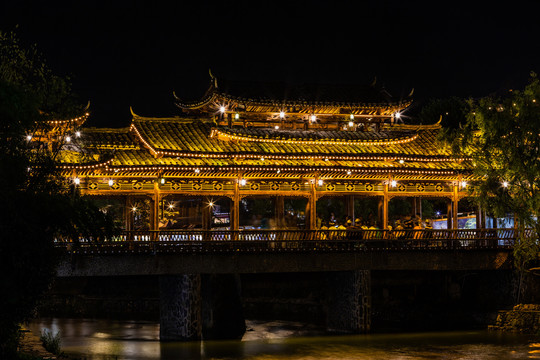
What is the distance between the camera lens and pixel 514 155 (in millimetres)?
27031

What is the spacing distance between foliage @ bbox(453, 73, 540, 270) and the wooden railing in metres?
1.83

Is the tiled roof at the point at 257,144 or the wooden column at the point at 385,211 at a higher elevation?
the tiled roof at the point at 257,144

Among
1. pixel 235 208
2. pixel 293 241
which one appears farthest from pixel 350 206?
pixel 293 241

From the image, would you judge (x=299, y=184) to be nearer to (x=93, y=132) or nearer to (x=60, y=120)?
(x=93, y=132)

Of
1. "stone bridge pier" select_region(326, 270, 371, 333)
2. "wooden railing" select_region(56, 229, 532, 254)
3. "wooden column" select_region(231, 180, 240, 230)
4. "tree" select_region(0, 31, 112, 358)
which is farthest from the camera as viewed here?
"wooden column" select_region(231, 180, 240, 230)

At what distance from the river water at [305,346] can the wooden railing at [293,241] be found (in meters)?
3.34

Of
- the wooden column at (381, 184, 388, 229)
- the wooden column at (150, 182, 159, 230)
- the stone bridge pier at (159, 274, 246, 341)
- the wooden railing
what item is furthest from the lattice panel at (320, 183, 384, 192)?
the wooden column at (150, 182, 159, 230)

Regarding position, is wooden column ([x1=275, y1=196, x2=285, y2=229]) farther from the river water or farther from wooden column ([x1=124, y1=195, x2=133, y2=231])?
wooden column ([x1=124, y1=195, x2=133, y2=231])

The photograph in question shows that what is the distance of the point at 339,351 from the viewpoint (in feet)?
79.6

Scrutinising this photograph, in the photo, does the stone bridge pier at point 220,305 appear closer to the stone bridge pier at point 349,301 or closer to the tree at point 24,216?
the stone bridge pier at point 349,301

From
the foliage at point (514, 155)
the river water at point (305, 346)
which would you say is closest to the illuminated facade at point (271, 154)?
the foliage at point (514, 155)

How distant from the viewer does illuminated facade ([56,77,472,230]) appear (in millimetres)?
28438

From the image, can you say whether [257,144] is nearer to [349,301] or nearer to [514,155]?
[349,301]

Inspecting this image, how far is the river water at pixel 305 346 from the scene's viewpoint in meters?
23.6
